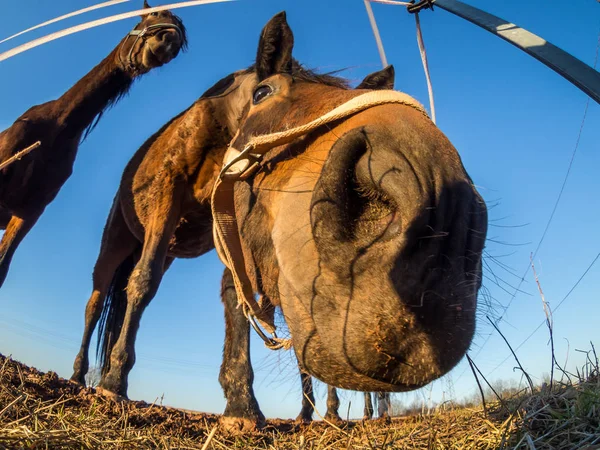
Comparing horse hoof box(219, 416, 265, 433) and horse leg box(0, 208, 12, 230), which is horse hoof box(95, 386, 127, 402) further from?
horse leg box(0, 208, 12, 230)

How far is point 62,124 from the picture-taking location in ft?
19.7

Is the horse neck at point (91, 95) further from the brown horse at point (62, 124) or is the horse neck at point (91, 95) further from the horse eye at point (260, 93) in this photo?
the horse eye at point (260, 93)

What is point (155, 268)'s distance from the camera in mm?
4270

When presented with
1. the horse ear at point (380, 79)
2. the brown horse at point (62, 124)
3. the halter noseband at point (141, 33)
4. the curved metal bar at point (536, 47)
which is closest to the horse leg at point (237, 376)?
the horse ear at point (380, 79)

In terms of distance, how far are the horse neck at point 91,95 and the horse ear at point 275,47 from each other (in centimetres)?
363

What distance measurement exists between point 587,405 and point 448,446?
56 cm

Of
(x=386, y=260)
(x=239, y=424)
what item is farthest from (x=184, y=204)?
(x=386, y=260)

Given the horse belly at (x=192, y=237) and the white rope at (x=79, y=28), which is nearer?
the white rope at (x=79, y=28)

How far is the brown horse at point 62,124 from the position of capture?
5.70 meters

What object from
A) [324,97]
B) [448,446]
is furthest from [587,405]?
[324,97]

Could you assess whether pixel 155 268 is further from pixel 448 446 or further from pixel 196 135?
pixel 448 446

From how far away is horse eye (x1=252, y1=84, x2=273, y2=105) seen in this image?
9.20 ft

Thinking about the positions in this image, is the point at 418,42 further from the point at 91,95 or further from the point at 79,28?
the point at 91,95

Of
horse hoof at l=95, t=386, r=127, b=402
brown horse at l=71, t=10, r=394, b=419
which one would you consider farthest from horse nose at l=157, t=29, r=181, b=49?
horse hoof at l=95, t=386, r=127, b=402
